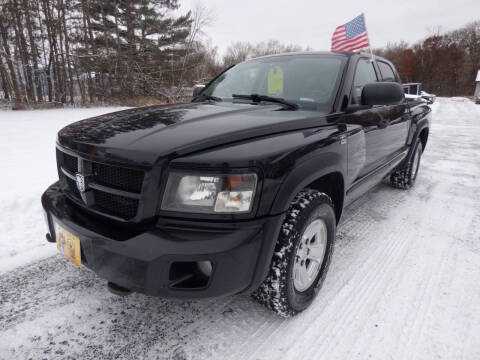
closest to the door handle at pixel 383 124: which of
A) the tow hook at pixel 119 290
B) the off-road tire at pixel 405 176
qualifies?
the off-road tire at pixel 405 176

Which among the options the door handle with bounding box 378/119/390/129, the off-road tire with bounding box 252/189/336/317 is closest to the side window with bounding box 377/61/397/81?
the door handle with bounding box 378/119/390/129

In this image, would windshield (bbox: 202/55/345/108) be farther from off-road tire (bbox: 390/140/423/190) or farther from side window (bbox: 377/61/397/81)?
off-road tire (bbox: 390/140/423/190)

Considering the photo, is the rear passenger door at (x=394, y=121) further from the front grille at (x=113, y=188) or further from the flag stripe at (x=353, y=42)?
the front grille at (x=113, y=188)

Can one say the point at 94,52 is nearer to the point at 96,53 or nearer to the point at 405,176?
the point at 96,53

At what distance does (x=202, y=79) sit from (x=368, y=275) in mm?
22344

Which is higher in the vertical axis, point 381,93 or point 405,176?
point 381,93

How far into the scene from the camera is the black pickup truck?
132 cm

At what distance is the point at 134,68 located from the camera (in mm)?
17672

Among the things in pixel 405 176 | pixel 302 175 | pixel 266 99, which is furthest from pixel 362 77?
pixel 405 176

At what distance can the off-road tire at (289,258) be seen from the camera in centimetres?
156

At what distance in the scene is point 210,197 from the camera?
1.36 meters

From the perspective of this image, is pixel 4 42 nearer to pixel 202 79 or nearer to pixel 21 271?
pixel 202 79

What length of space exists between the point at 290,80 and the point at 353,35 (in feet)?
7.51

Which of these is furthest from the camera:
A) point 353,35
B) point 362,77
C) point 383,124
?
point 353,35
